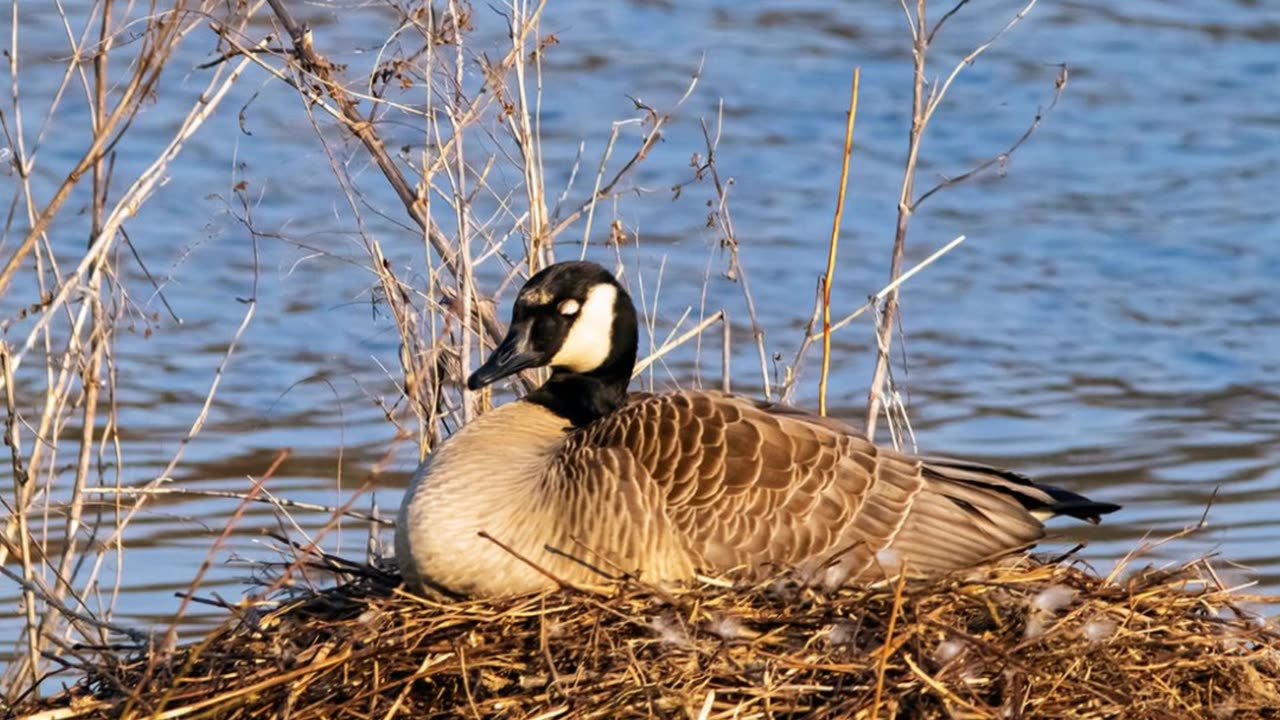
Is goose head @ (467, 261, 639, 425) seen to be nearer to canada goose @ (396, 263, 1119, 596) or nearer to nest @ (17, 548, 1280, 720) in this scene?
canada goose @ (396, 263, 1119, 596)

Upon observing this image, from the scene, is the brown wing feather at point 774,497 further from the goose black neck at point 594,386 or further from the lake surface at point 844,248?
the lake surface at point 844,248

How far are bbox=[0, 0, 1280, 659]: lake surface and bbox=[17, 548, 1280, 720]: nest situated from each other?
3.64 feet

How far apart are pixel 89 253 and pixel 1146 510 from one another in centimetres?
451

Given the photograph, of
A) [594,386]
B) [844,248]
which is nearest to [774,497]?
[594,386]

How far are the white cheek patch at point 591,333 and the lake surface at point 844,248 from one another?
1.87ft

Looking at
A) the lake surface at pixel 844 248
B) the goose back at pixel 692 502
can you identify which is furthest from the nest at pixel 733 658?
the lake surface at pixel 844 248

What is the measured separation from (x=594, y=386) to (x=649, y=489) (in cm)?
59

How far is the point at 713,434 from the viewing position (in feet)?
18.4

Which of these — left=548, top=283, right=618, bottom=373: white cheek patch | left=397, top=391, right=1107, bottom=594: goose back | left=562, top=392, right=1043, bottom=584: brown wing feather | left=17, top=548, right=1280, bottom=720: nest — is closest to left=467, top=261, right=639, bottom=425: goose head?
left=548, top=283, right=618, bottom=373: white cheek patch

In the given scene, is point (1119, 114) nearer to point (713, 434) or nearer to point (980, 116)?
point (980, 116)

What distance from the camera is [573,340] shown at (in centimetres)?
586

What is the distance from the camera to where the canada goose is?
5355mm

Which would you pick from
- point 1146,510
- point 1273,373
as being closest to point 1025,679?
point 1146,510

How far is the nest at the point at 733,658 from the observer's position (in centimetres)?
491
